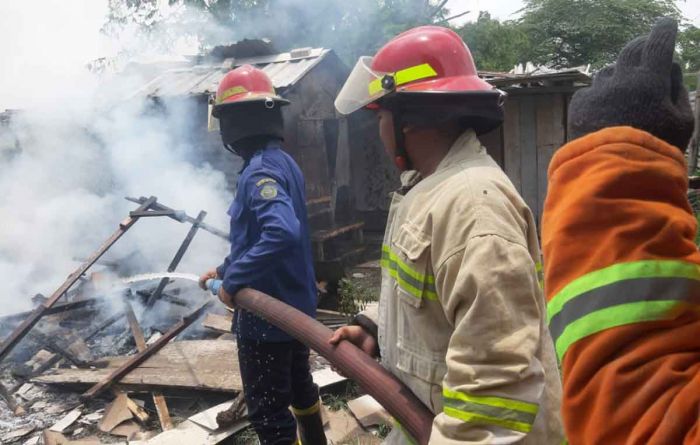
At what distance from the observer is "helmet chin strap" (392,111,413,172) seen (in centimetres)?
173

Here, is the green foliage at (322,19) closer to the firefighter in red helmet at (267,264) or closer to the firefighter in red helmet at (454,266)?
the firefighter in red helmet at (267,264)

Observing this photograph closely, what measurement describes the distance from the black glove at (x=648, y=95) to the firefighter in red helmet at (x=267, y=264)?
7.64 ft

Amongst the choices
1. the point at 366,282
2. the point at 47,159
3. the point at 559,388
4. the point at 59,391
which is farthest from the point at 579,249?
the point at 47,159

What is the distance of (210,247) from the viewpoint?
27.7ft

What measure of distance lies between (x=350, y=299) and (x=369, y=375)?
458cm

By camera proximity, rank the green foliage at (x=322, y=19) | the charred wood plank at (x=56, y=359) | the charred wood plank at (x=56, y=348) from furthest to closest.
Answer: the green foliage at (x=322, y=19) < the charred wood plank at (x=56, y=348) < the charred wood plank at (x=56, y=359)

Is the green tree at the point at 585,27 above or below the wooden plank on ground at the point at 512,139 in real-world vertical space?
above

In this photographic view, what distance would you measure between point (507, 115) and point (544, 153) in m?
1.03

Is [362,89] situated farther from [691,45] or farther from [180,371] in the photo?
[691,45]

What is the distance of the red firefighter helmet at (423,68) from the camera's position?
1.70 meters

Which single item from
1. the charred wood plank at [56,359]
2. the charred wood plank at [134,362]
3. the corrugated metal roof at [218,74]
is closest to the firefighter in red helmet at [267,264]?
the charred wood plank at [134,362]

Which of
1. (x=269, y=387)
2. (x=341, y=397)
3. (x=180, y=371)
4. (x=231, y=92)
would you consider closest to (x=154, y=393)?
(x=180, y=371)

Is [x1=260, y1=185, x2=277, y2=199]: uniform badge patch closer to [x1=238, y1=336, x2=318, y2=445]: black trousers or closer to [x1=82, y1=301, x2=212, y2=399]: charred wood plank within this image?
[x1=238, y1=336, x2=318, y2=445]: black trousers

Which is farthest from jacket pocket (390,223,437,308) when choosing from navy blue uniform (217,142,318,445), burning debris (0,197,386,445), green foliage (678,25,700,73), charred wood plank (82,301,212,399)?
green foliage (678,25,700,73)
